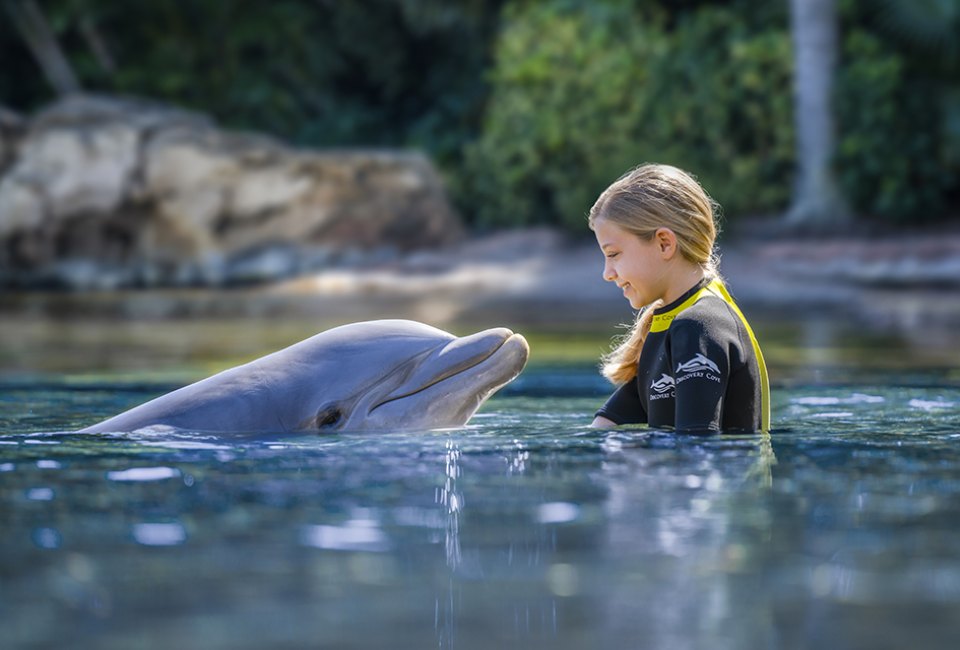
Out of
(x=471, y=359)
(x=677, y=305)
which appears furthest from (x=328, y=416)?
(x=677, y=305)

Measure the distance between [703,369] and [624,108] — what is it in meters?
16.2

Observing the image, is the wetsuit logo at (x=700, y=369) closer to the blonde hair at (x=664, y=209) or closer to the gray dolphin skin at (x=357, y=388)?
the blonde hair at (x=664, y=209)

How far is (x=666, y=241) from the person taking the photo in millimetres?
4965

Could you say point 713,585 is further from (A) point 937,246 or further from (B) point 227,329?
(A) point 937,246

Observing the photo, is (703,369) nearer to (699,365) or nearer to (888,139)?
(699,365)

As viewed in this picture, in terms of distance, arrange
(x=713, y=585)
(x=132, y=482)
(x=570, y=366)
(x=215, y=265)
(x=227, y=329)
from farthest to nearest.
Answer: (x=215, y=265)
(x=227, y=329)
(x=570, y=366)
(x=132, y=482)
(x=713, y=585)

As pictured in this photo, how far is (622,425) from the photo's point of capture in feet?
17.8

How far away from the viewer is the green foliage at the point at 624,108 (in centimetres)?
1922

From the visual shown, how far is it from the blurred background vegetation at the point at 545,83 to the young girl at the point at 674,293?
1363 cm

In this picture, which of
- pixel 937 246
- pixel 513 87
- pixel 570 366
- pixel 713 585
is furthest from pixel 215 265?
pixel 713 585

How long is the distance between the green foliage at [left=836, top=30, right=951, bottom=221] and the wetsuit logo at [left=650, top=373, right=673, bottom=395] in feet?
45.7

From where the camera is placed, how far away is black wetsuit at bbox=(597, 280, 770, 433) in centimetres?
467

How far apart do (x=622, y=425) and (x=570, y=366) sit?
11.4 ft

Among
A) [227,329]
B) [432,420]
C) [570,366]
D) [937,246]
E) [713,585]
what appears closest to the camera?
[713,585]
